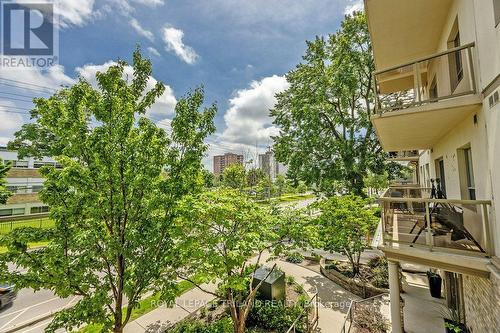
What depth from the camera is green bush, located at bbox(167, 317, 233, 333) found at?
25.4 ft

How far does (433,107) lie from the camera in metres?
4.61

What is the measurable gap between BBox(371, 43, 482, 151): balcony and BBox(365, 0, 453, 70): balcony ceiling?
0.90 meters

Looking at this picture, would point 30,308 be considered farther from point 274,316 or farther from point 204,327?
point 274,316

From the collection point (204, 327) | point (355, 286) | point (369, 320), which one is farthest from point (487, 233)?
point (204, 327)

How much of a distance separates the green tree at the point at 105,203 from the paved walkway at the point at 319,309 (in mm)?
3552

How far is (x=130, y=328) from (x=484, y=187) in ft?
37.4

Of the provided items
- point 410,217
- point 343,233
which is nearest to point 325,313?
point 343,233

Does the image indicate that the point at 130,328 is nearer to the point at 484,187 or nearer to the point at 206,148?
the point at 206,148

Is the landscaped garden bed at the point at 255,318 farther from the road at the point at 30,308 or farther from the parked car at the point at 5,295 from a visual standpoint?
the parked car at the point at 5,295

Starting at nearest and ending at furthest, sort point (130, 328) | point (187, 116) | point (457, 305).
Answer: point (187, 116) → point (457, 305) → point (130, 328)

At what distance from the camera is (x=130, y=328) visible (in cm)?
841

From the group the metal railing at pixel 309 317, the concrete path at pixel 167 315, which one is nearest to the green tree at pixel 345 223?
the metal railing at pixel 309 317

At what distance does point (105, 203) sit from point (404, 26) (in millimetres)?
9479

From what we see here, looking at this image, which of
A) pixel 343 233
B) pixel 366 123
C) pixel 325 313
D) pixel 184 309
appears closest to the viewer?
pixel 325 313
